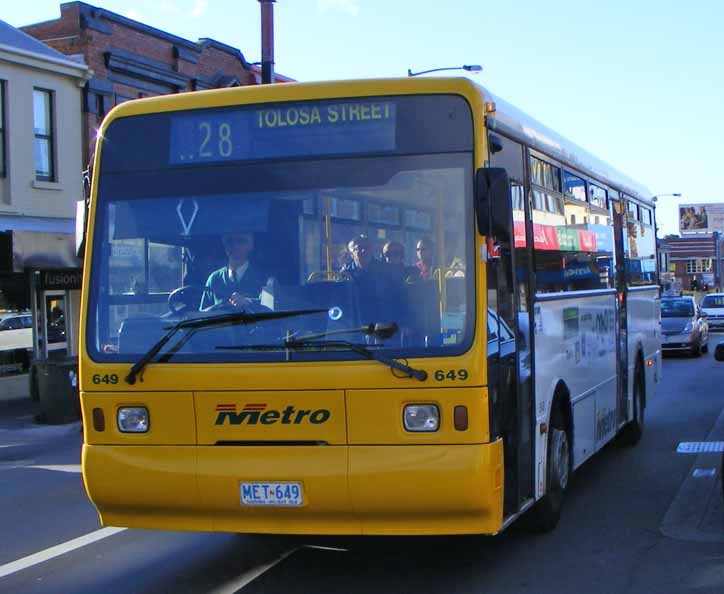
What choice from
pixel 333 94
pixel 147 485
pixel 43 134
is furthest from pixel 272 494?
pixel 43 134

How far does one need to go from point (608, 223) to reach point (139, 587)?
6295mm

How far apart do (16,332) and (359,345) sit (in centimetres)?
1659

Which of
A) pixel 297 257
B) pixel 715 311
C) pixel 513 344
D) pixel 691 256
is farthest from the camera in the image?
pixel 691 256

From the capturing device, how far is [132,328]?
632 centimetres

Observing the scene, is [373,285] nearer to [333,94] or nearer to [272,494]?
[333,94]

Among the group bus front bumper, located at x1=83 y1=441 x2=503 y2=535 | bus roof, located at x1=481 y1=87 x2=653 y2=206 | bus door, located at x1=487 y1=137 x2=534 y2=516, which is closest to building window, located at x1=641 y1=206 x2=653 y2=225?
bus roof, located at x1=481 y1=87 x2=653 y2=206

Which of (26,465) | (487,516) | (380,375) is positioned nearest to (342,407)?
(380,375)

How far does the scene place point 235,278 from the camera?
6.14 m

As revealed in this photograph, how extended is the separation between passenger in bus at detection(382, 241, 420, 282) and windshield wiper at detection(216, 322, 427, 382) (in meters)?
0.30

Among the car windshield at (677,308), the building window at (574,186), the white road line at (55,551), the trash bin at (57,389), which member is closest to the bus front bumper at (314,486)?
the white road line at (55,551)

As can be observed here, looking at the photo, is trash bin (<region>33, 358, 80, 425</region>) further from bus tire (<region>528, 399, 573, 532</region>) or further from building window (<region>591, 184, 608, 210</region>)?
bus tire (<region>528, 399, 573, 532</region>)

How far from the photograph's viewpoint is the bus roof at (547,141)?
6668mm

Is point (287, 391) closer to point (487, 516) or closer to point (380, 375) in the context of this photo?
point (380, 375)

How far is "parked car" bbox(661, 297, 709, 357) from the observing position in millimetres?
27938
